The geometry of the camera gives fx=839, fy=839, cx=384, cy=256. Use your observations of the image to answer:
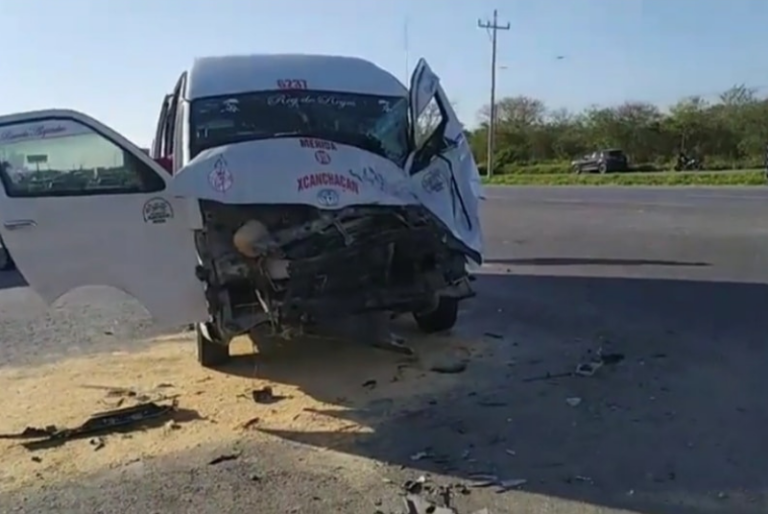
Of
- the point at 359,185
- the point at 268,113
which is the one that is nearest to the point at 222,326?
the point at 359,185

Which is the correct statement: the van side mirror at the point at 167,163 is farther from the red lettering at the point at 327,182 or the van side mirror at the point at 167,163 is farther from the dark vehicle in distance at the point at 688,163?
Result: the dark vehicle in distance at the point at 688,163

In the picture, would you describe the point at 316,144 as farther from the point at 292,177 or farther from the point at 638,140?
the point at 638,140

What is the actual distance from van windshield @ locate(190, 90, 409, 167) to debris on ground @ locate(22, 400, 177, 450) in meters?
2.04

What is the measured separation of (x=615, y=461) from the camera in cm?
463

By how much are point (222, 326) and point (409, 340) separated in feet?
7.35

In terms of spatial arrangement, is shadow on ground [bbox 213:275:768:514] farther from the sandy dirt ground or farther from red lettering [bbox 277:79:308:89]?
red lettering [bbox 277:79:308:89]

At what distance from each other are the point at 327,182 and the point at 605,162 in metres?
43.3

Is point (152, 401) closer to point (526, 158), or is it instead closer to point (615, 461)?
point (615, 461)

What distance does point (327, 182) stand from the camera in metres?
5.73

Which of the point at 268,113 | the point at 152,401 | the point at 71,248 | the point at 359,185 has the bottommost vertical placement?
the point at 152,401

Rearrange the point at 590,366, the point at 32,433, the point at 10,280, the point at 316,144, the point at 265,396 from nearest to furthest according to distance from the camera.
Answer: the point at 32,433, the point at 316,144, the point at 265,396, the point at 590,366, the point at 10,280

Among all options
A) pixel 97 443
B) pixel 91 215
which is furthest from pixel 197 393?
pixel 91 215

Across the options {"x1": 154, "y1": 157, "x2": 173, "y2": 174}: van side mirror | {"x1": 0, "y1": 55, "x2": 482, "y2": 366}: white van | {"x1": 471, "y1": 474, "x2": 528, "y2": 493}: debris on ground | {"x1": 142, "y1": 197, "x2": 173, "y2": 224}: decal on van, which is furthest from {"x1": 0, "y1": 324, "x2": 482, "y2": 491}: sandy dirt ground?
{"x1": 154, "y1": 157, "x2": 173, "y2": 174}: van side mirror

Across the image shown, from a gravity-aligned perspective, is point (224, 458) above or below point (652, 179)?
below
